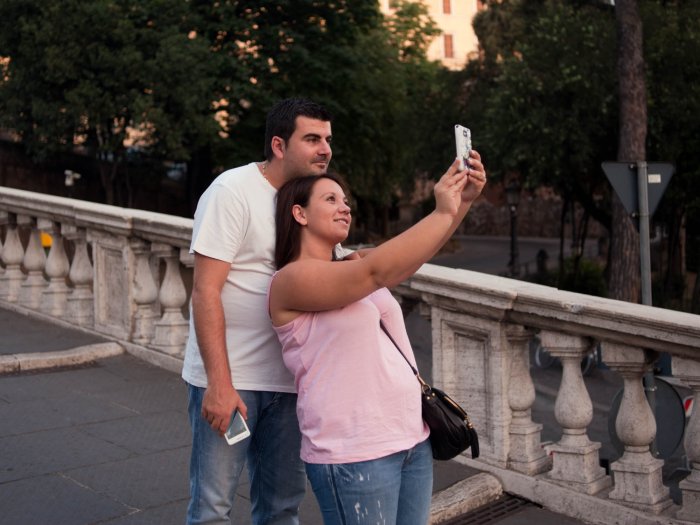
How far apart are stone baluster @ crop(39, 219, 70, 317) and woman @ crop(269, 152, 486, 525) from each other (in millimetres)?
5369

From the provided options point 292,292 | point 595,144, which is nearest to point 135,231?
point 292,292

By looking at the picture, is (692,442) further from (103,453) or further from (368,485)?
(103,453)

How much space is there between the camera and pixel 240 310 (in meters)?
3.01

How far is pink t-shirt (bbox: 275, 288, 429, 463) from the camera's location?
8.46ft

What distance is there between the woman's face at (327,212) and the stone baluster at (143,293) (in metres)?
4.16

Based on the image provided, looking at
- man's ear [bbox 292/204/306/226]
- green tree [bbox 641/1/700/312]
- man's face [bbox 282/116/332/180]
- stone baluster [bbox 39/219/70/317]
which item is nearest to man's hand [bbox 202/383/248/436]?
man's ear [bbox 292/204/306/226]

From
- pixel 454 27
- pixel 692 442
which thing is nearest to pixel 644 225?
pixel 692 442

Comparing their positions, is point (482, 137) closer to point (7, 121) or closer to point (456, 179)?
point (7, 121)

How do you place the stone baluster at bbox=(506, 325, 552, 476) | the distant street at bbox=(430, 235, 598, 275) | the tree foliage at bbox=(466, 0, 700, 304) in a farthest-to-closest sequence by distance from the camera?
the distant street at bbox=(430, 235, 598, 275)
the tree foliage at bbox=(466, 0, 700, 304)
the stone baluster at bbox=(506, 325, 552, 476)

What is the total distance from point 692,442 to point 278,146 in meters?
2.21

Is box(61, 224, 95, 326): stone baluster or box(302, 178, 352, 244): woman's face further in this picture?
box(61, 224, 95, 326): stone baluster

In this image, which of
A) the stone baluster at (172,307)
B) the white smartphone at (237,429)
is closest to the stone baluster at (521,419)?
the white smartphone at (237,429)

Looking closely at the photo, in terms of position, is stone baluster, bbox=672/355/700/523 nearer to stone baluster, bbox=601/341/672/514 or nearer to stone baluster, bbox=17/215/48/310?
stone baluster, bbox=601/341/672/514

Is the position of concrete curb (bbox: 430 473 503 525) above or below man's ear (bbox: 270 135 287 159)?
below
